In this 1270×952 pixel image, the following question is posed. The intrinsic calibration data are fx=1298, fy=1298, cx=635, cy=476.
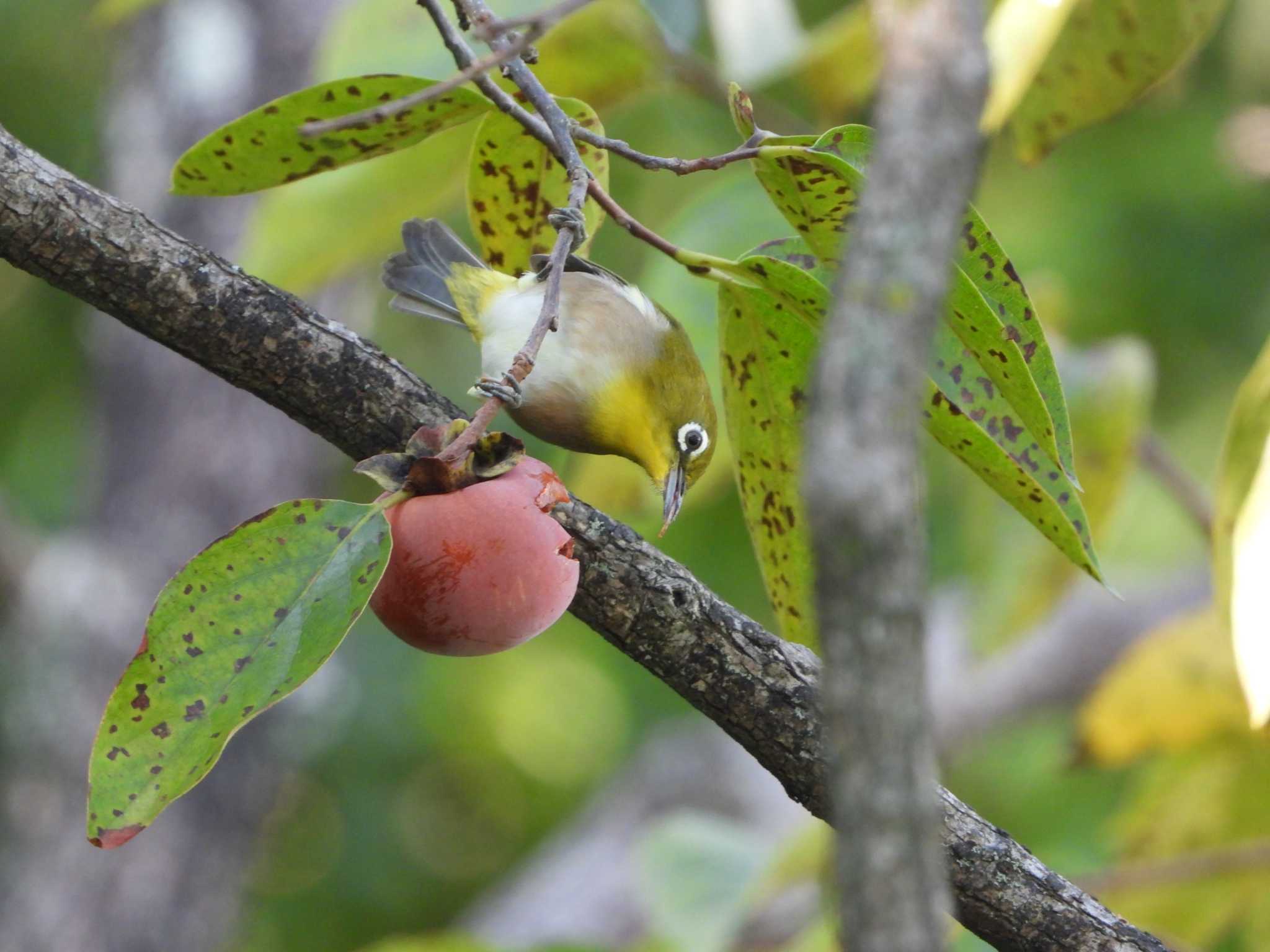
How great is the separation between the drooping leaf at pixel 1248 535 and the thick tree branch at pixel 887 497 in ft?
2.01

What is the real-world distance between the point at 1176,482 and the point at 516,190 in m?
1.12

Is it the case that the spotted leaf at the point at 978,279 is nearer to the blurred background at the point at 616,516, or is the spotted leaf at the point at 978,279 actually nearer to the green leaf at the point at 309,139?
the green leaf at the point at 309,139

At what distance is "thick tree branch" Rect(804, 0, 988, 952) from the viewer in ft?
1.14

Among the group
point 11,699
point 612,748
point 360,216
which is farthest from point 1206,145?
point 11,699

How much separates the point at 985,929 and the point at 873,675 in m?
0.69

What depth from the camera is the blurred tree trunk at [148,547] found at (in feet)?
11.4

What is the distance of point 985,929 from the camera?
952 mm

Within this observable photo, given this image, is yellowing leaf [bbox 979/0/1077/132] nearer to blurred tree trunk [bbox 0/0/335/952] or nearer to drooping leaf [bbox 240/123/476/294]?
drooping leaf [bbox 240/123/476/294]

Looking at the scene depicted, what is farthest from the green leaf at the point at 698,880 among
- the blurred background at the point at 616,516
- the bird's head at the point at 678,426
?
the bird's head at the point at 678,426

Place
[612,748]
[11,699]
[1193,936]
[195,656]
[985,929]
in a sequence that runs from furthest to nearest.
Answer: [612,748], [11,699], [1193,936], [985,929], [195,656]

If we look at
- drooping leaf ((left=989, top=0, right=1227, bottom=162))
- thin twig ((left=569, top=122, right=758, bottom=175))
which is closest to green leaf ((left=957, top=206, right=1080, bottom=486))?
thin twig ((left=569, top=122, right=758, bottom=175))

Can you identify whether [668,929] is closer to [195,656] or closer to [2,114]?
[195,656]

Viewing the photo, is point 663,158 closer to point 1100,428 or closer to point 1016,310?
point 1016,310

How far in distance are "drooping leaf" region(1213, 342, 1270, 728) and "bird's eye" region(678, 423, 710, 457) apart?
775 millimetres
